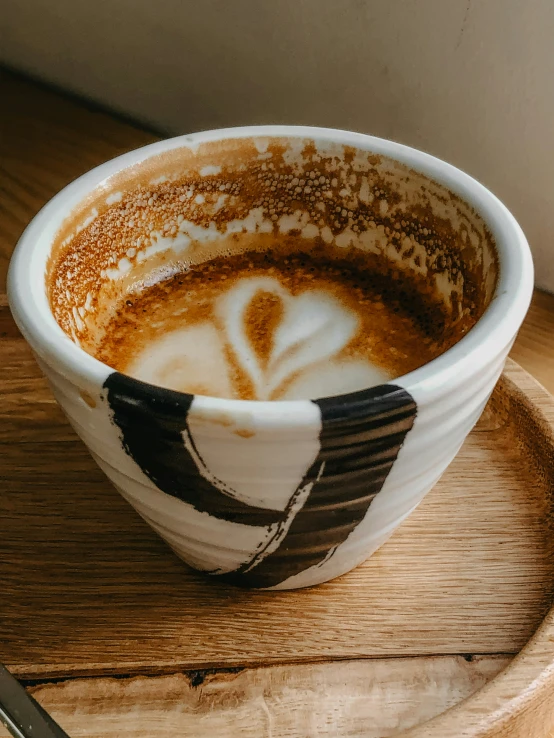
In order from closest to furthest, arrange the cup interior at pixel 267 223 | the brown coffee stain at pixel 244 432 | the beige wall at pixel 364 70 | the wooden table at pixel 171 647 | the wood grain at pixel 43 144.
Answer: the brown coffee stain at pixel 244 432 → the wooden table at pixel 171 647 → the cup interior at pixel 267 223 → the beige wall at pixel 364 70 → the wood grain at pixel 43 144

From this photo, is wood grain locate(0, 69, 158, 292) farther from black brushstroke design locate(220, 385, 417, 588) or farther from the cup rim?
black brushstroke design locate(220, 385, 417, 588)

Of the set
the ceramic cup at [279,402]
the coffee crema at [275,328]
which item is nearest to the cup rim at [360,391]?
the ceramic cup at [279,402]

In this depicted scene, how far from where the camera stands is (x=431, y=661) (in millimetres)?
487

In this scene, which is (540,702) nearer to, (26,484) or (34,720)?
(34,720)

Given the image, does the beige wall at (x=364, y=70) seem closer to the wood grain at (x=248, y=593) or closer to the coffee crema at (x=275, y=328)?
the coffee crema at (x=275, y=328)

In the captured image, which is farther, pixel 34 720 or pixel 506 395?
pixel 506 395

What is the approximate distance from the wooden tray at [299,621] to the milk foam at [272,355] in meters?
0.12

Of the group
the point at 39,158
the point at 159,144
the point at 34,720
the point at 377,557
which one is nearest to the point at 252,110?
the point at 39,158

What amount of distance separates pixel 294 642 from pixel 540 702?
0.16 m

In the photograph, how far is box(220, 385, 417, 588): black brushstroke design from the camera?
14.7 inches

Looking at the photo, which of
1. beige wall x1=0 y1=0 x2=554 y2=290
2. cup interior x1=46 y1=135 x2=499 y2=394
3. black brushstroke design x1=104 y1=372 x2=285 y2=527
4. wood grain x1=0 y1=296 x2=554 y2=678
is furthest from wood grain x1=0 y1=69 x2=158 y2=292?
black brushstroke design x1=104 y1=372 x2=285 y2=527

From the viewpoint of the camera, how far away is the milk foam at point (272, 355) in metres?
0.57

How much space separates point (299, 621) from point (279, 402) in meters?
0.22

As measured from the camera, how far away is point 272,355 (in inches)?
24.0
